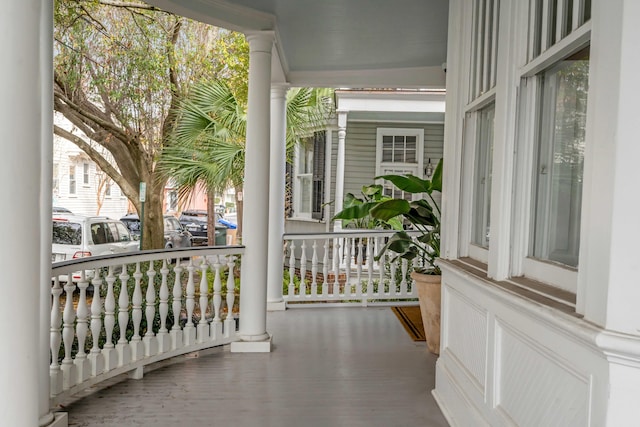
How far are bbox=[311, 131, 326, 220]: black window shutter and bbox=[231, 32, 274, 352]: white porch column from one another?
20.3 feet

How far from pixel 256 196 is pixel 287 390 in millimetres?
1629

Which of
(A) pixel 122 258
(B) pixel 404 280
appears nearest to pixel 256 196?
(A) pixel 122 258

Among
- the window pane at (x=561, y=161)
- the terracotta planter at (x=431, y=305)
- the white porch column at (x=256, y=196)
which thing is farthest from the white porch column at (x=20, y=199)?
the terracotta planter at (x=431, y=305)

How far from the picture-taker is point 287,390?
11.1ft

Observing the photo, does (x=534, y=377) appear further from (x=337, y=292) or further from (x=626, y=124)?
(x=337, y=292)

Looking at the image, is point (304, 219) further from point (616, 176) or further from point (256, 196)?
point (616, 176)

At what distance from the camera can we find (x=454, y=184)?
3123 millimetres

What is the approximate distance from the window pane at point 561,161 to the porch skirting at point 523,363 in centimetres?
26

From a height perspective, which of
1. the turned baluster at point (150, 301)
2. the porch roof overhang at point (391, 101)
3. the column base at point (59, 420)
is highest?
the porch roof overhang at point (391, 101)

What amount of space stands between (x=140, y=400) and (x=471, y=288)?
223 cm

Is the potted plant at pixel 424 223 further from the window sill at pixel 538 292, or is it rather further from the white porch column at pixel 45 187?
the white porch column at pixel 45 187

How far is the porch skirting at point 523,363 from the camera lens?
1346mm

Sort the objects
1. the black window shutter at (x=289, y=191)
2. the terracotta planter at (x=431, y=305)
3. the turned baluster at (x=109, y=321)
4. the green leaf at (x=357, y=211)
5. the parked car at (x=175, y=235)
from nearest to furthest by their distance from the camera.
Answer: the turned baluster at (x=109, y=321) < the terracotta planter at (x=431, y=305) < the green leaf at (x=357, y=211) < the black window shutter at (x=289, y=191) < the parked car at (x=175, y=235)

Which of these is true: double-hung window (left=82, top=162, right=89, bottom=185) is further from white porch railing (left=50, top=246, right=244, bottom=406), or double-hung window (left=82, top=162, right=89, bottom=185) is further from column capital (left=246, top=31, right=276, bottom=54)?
column capital (left=246, top=31, right=276, bottom=54)
